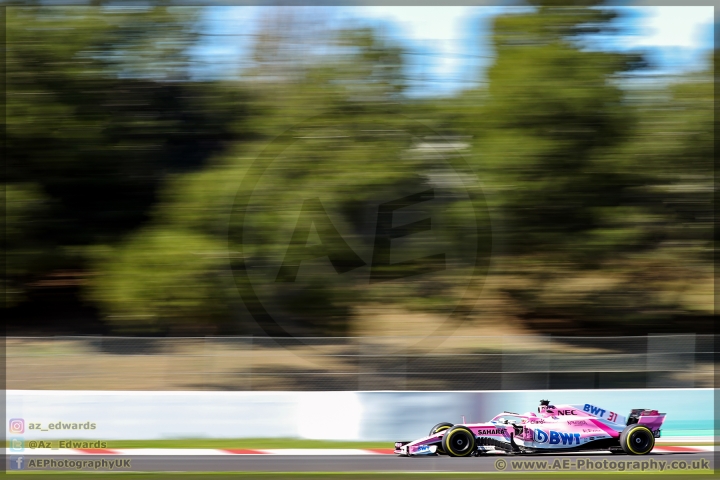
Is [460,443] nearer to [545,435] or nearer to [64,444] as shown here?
[545,435]

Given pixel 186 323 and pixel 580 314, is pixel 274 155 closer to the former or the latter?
pixel 186 323

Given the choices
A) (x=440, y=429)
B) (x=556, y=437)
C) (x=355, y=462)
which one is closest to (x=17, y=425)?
(x=355, y=462)

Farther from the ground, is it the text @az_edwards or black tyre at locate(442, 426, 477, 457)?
the text @az_edwards

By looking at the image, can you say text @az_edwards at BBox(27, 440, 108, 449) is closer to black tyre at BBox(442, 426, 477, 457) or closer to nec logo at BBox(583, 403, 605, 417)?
black tyre at BBox(442, 426, 477, 457)

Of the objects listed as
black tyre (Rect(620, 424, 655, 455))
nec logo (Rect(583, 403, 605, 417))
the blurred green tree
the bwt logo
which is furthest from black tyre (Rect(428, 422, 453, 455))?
the blurred green tree

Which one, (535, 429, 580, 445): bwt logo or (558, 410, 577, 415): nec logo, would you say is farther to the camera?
(558, 410, 577, 415): nec logo

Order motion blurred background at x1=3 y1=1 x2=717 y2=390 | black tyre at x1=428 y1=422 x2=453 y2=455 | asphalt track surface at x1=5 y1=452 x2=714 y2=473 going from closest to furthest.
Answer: asphalt track surface at x1=5 y1=452 x2=714 y2=473
black tyre at x1=428 y1=422 x2=453 y2=455
motion blurred background at x1=3 y1=1 x2=717 y2=390

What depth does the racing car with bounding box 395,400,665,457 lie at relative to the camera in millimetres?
6906

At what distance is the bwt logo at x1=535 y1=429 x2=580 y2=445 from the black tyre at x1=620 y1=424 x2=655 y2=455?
0.50 meters

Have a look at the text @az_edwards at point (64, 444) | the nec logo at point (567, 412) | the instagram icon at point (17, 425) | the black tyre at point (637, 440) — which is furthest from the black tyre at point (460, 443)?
the instagram icon at point (17, 425)

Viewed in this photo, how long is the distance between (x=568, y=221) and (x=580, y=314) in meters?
1.51

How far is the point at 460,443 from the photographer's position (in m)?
6.95

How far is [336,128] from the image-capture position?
10016 millimetres

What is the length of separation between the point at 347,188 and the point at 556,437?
4.54 metres
